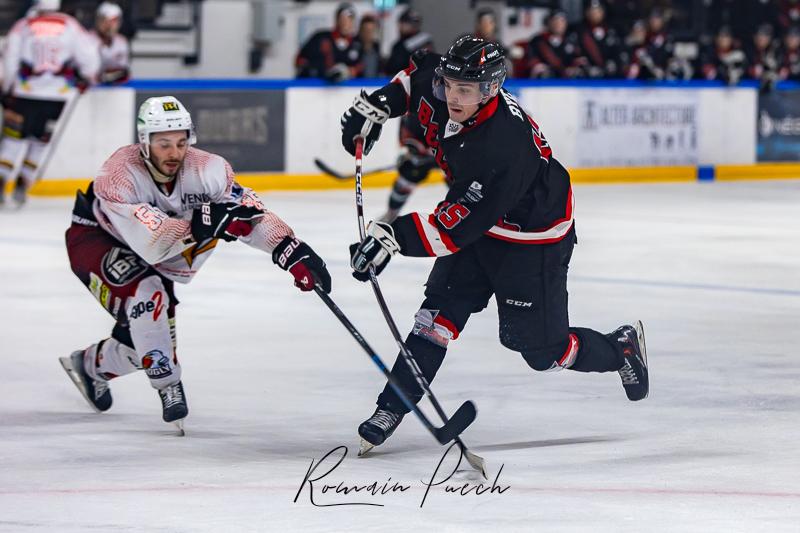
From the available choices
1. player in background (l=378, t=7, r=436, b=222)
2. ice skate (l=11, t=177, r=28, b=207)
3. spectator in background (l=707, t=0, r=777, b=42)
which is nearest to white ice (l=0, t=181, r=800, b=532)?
player in background (l=378, t=7, r=436, b=222)

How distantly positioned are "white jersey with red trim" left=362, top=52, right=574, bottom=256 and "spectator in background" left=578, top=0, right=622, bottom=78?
1147cm

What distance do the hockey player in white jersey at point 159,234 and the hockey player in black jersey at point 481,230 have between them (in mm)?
357

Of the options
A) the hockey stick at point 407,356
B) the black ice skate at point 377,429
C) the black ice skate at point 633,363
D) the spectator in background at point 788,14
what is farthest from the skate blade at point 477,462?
the spectator in background at point 788,14

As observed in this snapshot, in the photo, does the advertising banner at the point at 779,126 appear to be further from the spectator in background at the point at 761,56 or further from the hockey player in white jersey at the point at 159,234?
the hockey player in white jersey at the point at 159,234

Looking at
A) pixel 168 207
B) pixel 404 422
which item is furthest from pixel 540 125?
pixel 168 207

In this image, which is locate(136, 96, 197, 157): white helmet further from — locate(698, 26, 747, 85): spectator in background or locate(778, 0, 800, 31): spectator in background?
locate(778, 0, 800, 31): spectator in background

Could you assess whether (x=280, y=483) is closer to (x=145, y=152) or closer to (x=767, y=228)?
(x=145, y=152)

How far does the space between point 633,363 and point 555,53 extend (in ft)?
34.8

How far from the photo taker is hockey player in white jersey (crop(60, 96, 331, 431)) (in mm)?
4867

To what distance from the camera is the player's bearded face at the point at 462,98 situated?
→ 15.2 ft

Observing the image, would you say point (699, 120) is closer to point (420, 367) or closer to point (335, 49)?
point (335, 49)

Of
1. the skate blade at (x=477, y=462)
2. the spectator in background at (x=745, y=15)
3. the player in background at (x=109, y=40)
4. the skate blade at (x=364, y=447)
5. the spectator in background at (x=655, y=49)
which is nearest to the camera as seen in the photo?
the skate blade at (x=477, y=462)

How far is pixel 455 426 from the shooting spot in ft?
15.2

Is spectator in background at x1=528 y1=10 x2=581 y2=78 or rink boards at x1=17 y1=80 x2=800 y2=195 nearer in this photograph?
rink boards at x1=17 y1=80 x2=800 y2=195
